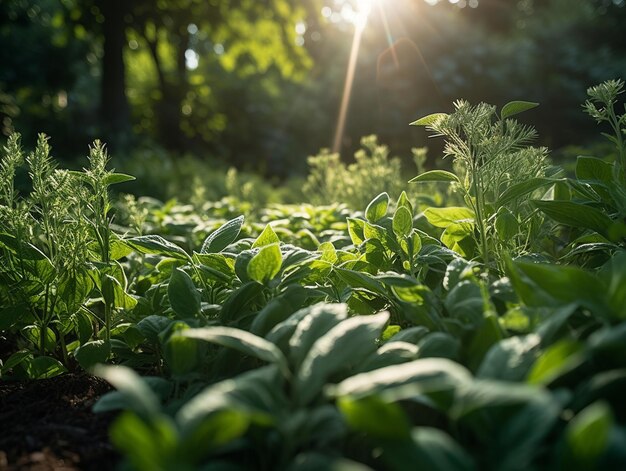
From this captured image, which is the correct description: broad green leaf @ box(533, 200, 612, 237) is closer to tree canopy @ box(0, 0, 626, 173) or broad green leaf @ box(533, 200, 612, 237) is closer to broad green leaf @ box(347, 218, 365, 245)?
broad green leaf @ box(347, 218, 365, 245)

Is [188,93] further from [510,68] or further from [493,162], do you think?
[493,162]

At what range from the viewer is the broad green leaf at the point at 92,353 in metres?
1.56

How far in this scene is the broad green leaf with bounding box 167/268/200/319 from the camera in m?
1.46

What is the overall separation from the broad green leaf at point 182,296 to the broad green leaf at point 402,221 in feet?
1.90

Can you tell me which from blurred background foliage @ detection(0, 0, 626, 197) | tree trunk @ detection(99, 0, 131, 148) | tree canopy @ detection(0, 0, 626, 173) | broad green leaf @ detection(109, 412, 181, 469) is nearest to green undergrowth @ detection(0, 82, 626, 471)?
broad green leaf @ detection(109, 412, 181, 469)

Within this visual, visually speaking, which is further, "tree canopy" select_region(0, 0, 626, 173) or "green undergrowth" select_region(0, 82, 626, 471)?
"tree canopy" select_region(0, 0, 626, 173)

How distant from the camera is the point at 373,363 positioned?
3.75ft

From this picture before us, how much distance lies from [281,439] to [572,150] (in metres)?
5.93

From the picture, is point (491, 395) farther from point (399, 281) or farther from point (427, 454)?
point (399, 281)

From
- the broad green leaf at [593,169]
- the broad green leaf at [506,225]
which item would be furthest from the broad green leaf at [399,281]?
the broad green leaf at [593,169]

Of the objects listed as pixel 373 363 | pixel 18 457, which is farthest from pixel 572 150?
pixel 18 457

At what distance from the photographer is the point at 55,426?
1.27 metres

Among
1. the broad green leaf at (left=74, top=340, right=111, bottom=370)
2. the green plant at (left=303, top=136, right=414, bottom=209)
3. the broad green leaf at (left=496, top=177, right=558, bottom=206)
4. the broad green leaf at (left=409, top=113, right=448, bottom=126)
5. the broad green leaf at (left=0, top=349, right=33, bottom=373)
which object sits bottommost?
the broad green leaf at (left=74, top=340, right=111, bottom=370)

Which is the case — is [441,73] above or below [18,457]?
above
